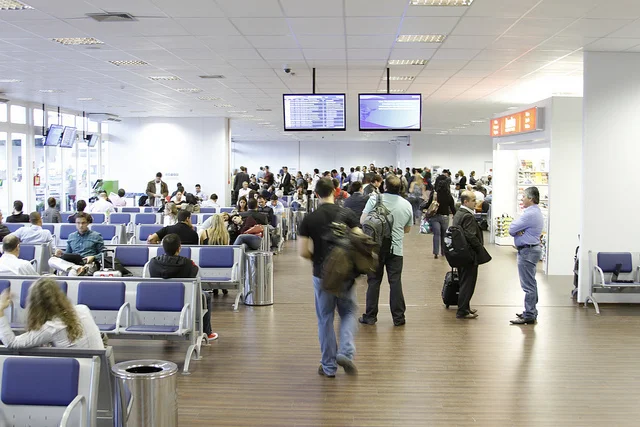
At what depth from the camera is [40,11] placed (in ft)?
25.2

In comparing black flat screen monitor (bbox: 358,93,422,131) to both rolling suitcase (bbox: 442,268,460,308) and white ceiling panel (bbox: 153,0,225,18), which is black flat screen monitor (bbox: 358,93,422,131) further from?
white ceiling panel (bbox: 153,0,225,18)

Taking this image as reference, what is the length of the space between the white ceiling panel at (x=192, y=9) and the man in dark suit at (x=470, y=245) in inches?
152

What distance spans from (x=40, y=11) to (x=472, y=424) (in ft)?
21.7

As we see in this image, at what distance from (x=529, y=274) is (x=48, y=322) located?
19.6ft

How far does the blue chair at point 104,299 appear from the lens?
21.5ft

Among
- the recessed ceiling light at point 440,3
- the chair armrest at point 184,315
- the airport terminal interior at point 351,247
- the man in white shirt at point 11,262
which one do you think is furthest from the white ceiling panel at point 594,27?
the man in white shirt at point 11,262

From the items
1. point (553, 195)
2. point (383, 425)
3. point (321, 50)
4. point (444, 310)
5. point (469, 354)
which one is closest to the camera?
point (383, 425)

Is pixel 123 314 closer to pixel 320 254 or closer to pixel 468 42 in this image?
pixel 320 254

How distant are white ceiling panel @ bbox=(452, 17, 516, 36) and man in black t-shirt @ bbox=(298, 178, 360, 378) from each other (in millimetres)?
3459

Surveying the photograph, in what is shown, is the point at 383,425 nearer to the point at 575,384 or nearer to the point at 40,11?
the point at 575,384

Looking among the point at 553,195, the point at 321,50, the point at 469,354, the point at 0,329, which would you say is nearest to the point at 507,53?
the point at 321,50

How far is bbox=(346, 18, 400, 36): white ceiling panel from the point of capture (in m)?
7.98

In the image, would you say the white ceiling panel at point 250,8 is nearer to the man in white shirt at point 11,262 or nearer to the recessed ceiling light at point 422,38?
the recessed ceiling light at point 422,38

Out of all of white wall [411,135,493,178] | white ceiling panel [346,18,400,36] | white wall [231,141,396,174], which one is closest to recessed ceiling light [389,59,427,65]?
white ceiling panel [346,18,400,36]
